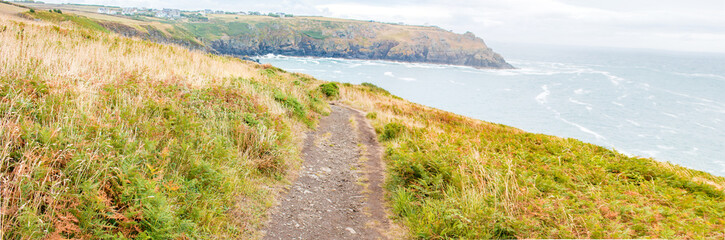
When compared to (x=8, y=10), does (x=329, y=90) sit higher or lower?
lower

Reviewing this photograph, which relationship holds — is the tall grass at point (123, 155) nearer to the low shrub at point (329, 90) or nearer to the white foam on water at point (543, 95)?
the low shrub at point (329, 90)

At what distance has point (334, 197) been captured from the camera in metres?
6.31

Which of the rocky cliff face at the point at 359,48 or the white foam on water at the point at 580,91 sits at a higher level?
the rocky cliff face at the point at 359,48

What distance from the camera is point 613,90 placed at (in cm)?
10319

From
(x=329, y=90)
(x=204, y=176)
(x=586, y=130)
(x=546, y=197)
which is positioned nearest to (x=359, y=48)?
(x=586, y=130)

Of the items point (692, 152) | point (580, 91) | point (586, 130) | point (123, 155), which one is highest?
point (123, 155)

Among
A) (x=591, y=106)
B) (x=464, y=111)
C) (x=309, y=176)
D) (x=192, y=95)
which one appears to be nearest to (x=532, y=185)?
(x=309, y=176)

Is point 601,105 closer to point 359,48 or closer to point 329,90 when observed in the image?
point 329,90

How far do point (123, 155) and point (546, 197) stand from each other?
20.3 ft

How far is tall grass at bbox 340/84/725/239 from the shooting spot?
4.31 metres

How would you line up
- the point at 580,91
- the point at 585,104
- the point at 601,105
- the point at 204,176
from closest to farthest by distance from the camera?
the point at 204,176, the point at 601,105, the point at 585,104, the point at 580,91

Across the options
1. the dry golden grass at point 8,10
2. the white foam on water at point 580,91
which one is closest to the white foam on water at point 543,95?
the white foam on water at point 580,91

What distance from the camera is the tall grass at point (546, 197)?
4.31 metres

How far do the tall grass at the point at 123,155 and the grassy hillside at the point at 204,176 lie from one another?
1.0 inches
